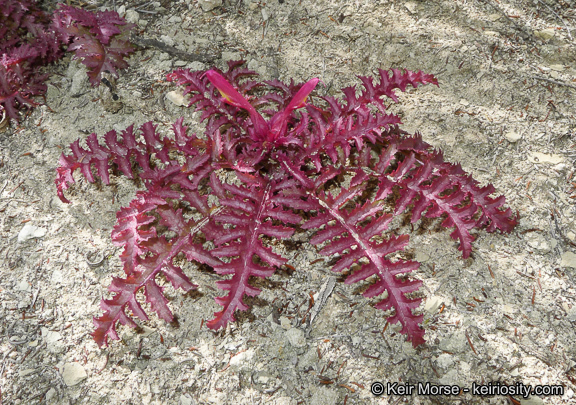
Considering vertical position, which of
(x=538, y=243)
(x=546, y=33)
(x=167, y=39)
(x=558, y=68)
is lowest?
(x=538, y=243)

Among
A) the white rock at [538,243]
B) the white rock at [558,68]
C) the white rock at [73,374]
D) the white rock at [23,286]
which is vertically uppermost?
the white rock at [558,68]

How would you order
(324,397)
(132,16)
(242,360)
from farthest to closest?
(132,16), (242,360), (324,397)

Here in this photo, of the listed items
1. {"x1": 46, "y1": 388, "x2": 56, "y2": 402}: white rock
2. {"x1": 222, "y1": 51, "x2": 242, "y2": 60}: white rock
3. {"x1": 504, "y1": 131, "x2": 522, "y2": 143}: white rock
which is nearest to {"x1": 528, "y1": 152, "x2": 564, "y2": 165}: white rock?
{"x1": 504, "y1": 131, "x2": 522, "y2": 143}: white rock

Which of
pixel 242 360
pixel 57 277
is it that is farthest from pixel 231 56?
pixel 242 360

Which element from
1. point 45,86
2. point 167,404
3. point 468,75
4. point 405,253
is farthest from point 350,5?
point 167,404

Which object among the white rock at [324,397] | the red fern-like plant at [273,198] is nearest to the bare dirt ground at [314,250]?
the white rock at [324,397]

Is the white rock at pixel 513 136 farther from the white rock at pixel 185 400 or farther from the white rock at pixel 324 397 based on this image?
the white rock at pixel 185 400

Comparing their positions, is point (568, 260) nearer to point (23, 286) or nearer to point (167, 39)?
point (23, 286)
